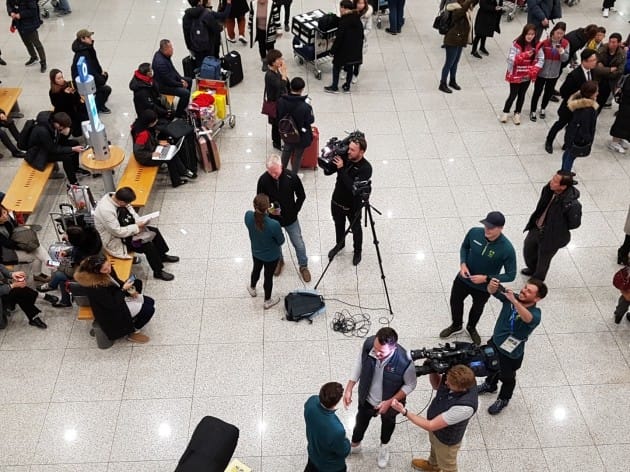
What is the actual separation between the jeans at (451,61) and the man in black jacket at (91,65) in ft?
16.3

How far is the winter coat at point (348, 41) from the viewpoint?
8.72 metres

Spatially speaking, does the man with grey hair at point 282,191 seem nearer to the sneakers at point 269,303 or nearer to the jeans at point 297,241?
the jeans at point 297,241

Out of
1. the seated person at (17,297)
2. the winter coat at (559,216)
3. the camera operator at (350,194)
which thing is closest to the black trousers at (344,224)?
the camera operator at (350,194)

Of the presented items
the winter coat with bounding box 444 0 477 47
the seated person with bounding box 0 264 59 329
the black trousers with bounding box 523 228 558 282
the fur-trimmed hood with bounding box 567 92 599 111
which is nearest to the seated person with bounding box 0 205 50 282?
the seated person with bounding box 0 264 59 329

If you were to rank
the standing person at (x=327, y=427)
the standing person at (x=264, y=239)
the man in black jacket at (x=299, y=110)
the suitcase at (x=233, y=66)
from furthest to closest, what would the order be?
the suitcase at (x=233, y=66)
the man in black jacket at (x=299, y=110)
the standing person at (x=264, y=239)
the standing person at (x=327, y=427)

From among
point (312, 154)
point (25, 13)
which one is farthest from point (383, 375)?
point (25, 13)

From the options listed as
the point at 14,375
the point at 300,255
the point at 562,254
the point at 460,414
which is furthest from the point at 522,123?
the point at 14,375

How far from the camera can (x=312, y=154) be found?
7715 millimetres

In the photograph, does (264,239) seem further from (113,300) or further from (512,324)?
(512,324)

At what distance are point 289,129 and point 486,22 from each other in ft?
15.6

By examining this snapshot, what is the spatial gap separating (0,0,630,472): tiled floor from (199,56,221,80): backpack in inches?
26.2

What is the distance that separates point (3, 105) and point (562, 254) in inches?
288

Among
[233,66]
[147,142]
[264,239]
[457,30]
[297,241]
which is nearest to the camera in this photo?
[264,239]

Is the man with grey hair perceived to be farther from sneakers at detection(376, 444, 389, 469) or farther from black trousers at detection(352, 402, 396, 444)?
sneakers at detection(376, 444, 389, 469)
